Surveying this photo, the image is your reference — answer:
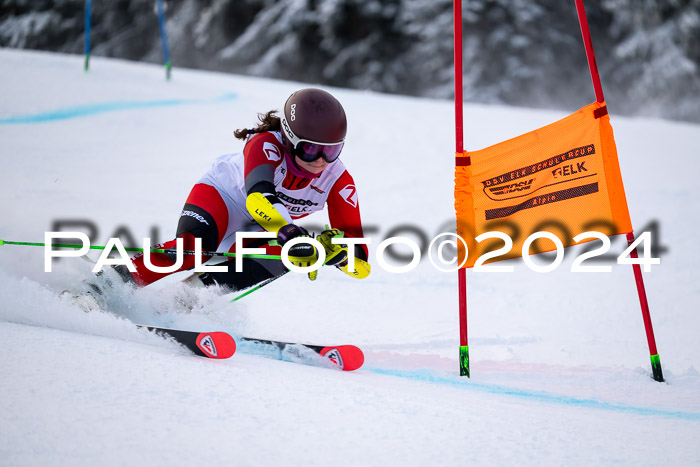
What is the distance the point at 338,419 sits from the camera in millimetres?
2012

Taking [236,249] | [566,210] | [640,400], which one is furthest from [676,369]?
[236,249]

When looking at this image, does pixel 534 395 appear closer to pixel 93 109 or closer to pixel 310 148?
pixel 310 148

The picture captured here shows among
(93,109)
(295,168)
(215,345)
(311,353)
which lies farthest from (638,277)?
(93,109)

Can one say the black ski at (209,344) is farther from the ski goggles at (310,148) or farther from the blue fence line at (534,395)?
the ski goggles at (310,148)

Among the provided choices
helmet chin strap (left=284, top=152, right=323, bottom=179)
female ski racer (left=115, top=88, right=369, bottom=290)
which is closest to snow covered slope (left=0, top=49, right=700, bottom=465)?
female ski racer (left=115, top=88, right=369, bottom=290)

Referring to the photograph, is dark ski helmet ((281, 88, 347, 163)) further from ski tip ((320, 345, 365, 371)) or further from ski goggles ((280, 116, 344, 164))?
ski tip ((320, 345, 365, 371))

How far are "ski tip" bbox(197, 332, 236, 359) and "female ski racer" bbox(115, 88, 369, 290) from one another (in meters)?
0.47

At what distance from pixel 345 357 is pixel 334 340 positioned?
843mm

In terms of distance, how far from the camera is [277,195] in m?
3.22

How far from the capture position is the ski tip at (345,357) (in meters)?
2.76

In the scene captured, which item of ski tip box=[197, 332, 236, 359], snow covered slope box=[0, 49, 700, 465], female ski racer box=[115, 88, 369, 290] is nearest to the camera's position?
snow covered slope box=[0, 49, 700, 465]

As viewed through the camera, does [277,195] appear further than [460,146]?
Yes

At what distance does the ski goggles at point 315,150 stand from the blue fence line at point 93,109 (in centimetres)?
577

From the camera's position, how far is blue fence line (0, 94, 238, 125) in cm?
763
